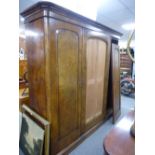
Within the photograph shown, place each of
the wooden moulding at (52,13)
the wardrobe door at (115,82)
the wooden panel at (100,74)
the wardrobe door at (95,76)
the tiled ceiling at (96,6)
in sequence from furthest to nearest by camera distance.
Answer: the wardrobe door at (115,82)
the wooden panel at (100,74)
the tiled ceiling at (96,6)
the wardrobe door at (95,76)
the wooden moulding at (52,13)

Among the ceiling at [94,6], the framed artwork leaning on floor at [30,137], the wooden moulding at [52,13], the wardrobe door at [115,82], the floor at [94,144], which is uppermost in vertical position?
the ceiling at [94,6]

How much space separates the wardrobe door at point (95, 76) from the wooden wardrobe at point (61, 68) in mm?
16

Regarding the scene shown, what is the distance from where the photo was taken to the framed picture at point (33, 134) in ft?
6.16

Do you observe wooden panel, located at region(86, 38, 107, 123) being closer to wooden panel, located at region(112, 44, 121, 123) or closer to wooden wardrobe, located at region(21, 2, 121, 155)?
wooden wardrobe, located at region(21, 2, 121, 155)

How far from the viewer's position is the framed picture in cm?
188

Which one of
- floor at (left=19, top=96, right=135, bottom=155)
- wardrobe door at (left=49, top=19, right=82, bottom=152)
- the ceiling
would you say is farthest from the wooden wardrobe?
the ceiling

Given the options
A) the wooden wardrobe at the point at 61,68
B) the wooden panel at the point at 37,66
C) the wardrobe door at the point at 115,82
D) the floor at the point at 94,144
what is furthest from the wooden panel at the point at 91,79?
the wooden panel at the point at 37,66

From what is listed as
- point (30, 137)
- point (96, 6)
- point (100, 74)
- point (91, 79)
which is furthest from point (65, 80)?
point (96, 6)

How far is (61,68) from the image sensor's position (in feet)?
6.54

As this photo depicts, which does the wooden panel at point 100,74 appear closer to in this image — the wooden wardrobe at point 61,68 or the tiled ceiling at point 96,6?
the wooden wardrobe at point 61,68
